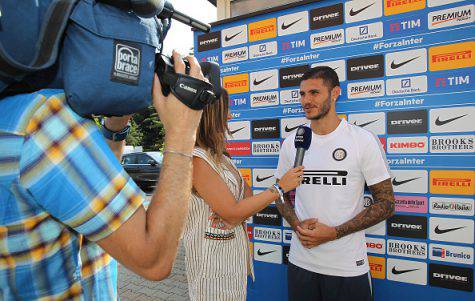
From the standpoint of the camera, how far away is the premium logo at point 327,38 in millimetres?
2699

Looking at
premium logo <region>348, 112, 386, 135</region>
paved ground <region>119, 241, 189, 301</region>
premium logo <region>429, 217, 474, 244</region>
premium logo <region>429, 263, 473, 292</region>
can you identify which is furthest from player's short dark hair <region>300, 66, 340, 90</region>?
paved ground <region>119, 241, 189, 301</region>

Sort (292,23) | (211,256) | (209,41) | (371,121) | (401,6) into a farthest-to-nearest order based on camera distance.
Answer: (209,41) → (292,23) → (371,121) → (401,6) → (211,256)

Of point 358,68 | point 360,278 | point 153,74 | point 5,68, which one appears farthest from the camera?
point 358,68

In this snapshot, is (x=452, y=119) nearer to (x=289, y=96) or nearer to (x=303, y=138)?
(x=303, y=138)

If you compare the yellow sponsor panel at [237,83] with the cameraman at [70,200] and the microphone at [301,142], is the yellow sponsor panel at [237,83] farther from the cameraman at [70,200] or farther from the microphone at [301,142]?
the cameraman at [70,200]

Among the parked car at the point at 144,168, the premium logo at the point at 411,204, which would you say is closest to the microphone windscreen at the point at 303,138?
the premium logo at the point at 411,204

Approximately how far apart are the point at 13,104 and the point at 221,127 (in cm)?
123

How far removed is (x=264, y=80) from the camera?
3.11 metres

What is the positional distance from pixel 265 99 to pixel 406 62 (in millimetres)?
1212

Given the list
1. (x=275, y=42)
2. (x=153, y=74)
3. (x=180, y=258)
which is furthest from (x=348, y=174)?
(x=180, y=258)

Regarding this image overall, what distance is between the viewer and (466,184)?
7.49 ft

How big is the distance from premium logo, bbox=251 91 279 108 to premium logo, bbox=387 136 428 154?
1.05m

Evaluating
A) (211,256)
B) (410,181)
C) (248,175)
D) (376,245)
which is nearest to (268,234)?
(248,175)

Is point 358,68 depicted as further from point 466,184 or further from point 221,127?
point 221,127
